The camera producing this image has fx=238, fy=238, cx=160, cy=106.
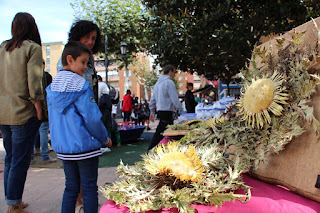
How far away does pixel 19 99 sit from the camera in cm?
219

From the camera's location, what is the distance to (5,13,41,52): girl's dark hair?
88.2 inches

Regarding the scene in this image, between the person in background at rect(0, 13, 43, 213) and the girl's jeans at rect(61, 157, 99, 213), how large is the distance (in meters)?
0.67

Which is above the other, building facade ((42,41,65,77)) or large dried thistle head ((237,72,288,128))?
building facade ((42,41,65,77))

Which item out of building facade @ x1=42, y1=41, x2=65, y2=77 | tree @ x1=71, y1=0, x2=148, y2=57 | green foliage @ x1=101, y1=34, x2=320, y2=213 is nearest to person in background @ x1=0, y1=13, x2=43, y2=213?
green foliage @ x1=101, y1=34, x2=320, y2=213

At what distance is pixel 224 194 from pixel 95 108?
111 cm

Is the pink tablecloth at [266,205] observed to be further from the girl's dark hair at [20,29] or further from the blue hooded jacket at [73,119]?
the girl's dark hair at [20,29]

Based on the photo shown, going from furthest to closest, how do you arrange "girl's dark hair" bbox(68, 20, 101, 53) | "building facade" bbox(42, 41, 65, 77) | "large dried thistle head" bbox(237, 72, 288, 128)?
"building facade" bbox(42, 41, 65, 77)
"girl's dark hair" bbox(68, 20, 101, 53)
"large dried thistle head" bbox(237, 72, 288, 128)

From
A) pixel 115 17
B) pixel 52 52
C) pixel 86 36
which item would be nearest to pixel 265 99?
pixel 86 36

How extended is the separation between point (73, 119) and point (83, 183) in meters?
0.50

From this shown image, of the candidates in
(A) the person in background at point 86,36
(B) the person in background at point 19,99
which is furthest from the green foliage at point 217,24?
(B) the person in background at point 19,99

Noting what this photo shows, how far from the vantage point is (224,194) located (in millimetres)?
1044

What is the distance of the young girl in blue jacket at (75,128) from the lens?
1.70m

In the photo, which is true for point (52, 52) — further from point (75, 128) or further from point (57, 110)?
point (75, 128)

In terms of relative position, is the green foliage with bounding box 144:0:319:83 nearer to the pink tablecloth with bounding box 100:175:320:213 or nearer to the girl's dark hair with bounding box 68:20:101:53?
the girl's dark hair with bounding box 68:20:101:53
